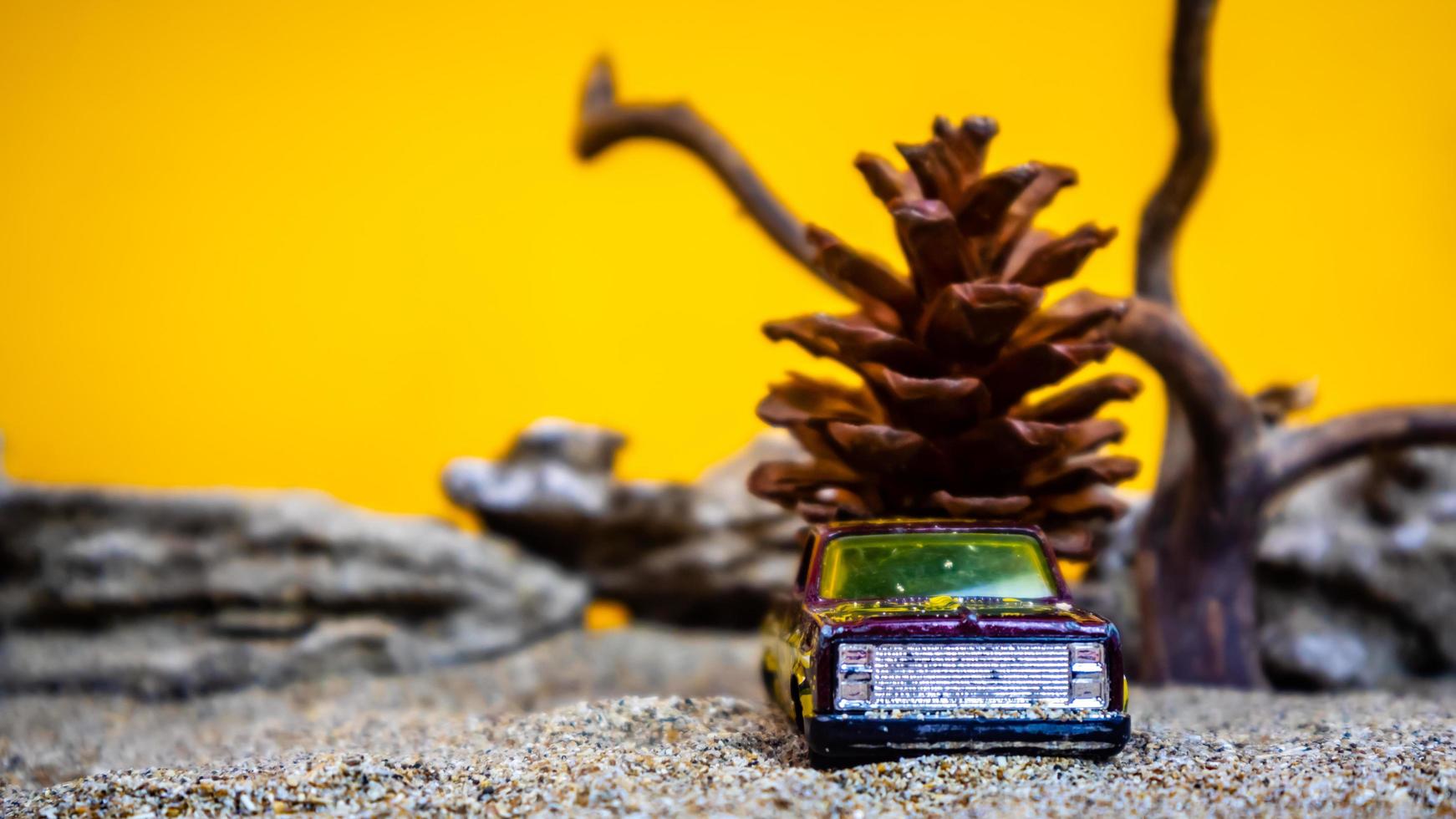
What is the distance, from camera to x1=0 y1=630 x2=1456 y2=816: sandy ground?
2270 mm

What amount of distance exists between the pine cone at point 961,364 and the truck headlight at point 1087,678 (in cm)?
56

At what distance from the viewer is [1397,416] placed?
155 inches

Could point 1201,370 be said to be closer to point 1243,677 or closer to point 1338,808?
point 1243,677

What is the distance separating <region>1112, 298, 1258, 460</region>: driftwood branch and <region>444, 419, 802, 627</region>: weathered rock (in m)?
1.87

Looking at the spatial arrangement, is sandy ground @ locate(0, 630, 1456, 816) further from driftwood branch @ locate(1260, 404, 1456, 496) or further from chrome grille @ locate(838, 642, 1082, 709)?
driftwood branch @ locate(1260, 404, 1456, 496)

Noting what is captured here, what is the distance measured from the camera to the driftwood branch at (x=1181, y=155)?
368 centimetres

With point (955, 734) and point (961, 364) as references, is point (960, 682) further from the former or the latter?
point (961, 364)

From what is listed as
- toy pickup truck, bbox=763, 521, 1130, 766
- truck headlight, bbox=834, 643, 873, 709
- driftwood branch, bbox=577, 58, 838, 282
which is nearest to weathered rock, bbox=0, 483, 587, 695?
driftwood branch, bbox=577, 58, 838, 282

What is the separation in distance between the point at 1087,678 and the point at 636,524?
10.2 feet


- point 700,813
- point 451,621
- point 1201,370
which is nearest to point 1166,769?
point 700,813

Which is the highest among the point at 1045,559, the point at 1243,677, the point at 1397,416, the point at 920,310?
the point at 920,310

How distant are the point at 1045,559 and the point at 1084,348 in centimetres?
55

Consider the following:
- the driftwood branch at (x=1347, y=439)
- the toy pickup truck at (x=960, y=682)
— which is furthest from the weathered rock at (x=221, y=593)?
the driftwood branch at (x=1347, y=439)

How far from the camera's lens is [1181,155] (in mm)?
3879
